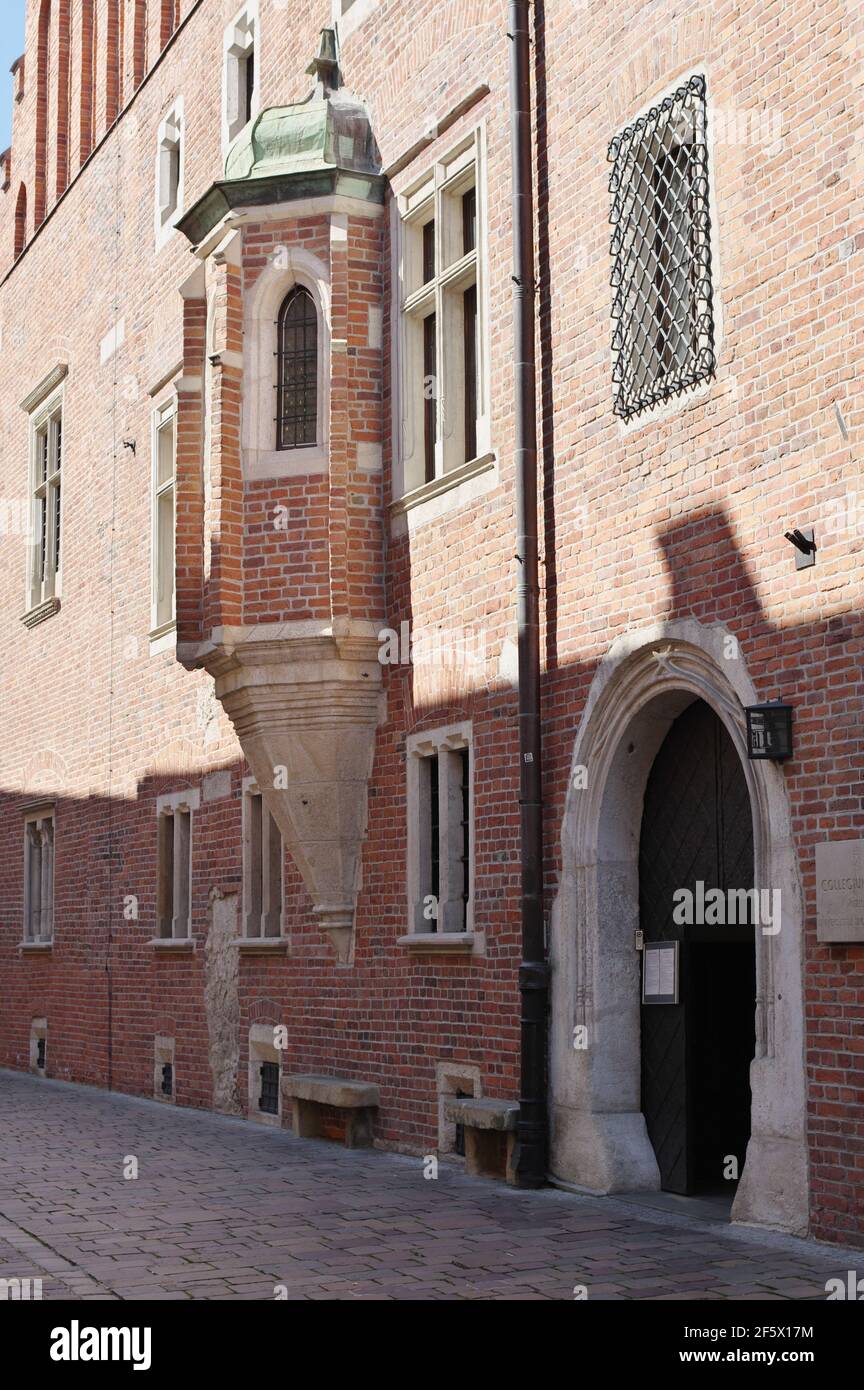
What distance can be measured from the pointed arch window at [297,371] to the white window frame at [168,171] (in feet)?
16.4

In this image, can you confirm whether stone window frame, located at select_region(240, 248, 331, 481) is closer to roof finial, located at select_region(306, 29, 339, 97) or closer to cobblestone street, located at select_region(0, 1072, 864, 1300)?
roof finial, located at select_region(306, 29, 339, 97)

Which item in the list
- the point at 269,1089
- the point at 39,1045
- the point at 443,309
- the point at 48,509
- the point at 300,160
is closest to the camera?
the point at 443,309

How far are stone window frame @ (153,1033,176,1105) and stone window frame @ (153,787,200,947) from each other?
89cm

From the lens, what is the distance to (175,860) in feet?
54.6

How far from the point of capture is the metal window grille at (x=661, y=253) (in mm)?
9297

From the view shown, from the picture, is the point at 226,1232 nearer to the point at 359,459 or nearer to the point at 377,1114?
the point at 377,1114

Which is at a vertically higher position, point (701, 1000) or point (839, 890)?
point (839, 890)

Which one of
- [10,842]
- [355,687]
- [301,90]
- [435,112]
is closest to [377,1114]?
Result: [355,687]

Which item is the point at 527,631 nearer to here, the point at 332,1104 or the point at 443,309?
the point at 443,309

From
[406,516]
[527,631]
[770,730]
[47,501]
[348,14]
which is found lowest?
[770,730]

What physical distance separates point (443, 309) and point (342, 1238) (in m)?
6.32

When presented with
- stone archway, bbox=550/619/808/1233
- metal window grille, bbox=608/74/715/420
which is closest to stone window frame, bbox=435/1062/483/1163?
stone archway, bbox=550/619/808/1233

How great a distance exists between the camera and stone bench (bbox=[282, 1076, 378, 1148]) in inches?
483

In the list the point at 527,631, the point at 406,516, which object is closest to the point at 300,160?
the point at 406,516
